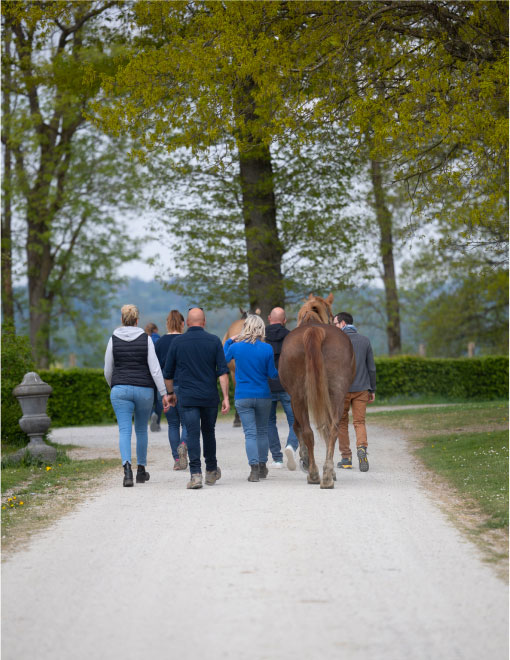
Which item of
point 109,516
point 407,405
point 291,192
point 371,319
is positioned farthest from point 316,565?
point 371,319

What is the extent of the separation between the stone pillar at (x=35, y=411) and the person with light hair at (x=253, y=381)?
340 centimetres

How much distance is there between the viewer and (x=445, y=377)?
98.5ft

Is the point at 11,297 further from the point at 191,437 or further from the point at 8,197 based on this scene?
the point at 191,437

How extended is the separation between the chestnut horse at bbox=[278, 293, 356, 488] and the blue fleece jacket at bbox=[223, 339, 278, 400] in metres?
0.19

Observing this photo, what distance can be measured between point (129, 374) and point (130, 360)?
6.6 inches

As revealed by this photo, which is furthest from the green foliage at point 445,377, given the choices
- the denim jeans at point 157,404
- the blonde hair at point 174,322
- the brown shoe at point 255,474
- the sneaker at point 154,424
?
the brown shoe at point 255,474

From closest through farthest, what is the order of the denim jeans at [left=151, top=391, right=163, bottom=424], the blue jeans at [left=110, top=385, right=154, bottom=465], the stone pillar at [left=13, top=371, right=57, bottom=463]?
the blue jeans at [left=110, top=385, right=154, bottom=465] → the stone pillar at [left=13, top=371, right=57, bottom=463] → the denim jeans at [left=151, top=391, right=163, bottom=424]

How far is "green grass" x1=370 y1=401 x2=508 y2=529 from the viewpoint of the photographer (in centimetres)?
909

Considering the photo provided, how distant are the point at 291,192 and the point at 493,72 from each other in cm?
1191

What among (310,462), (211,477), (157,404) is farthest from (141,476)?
(157,404)

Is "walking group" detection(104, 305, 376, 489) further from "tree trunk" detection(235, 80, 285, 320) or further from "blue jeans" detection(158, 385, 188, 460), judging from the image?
"tree trunk" detection(235, 80, 285, 320)

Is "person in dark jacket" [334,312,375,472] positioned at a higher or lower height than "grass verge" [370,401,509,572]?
higher

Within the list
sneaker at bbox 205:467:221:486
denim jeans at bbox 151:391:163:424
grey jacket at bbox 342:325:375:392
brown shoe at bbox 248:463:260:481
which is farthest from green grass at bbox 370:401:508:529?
denim jeans at bbox 151:391:163:424

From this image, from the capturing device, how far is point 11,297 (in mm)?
33781
